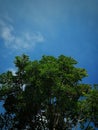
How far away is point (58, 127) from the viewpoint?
38.2 m

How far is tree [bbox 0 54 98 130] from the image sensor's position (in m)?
32.1

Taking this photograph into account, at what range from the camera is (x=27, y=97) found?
34.9 m

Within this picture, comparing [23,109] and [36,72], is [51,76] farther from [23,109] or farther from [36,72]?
[23,109]

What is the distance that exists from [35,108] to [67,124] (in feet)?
18.5

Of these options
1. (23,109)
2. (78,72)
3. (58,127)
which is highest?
(78,72)

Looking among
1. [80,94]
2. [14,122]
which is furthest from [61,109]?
[14,122]

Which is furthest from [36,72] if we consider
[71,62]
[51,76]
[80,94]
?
[80,94]

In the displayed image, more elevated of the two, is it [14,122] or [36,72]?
[36,72]

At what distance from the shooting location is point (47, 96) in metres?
32.9

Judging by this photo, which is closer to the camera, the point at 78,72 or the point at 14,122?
the point at 78,72

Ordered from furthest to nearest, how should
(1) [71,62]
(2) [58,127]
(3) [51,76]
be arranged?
(2) [58,127], (1) [71,62], (3) [51,76]

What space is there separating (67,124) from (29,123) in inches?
240

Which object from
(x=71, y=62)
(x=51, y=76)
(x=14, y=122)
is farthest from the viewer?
(x=14, y=122)

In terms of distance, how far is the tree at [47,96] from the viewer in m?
32.1
